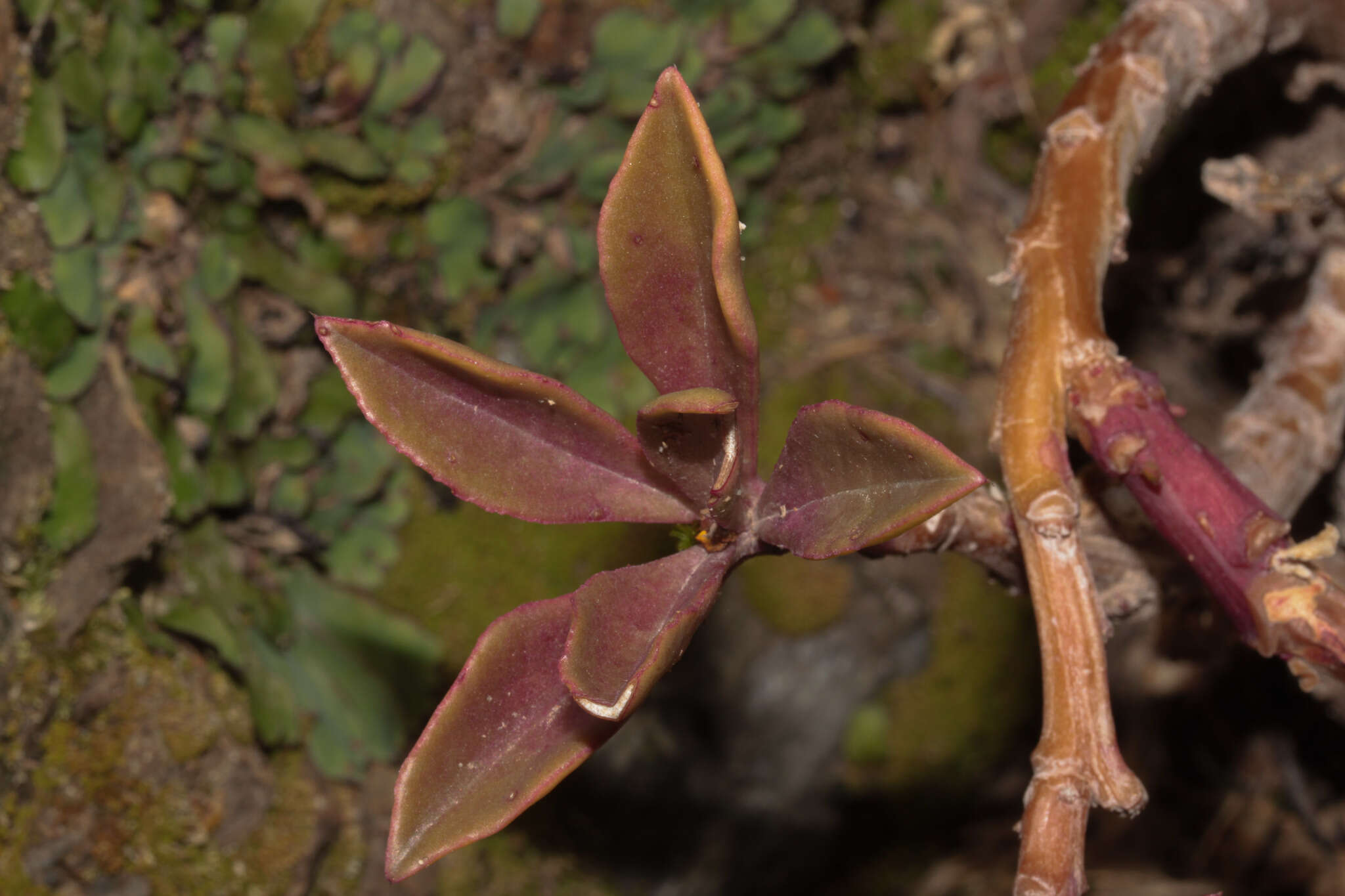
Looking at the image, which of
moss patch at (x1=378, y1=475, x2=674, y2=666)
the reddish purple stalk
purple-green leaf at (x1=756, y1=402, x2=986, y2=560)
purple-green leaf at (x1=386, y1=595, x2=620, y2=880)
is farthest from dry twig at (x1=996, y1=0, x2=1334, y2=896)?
moss patch at (x1=378, y1=475, x2=674, y2=666)

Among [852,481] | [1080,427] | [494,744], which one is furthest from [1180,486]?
[494,744]

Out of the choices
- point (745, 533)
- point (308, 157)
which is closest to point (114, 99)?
point (308, 157)

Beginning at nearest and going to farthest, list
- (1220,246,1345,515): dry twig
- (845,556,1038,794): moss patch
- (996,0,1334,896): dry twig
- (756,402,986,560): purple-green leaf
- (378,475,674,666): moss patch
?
(756,402,986,560): purple-green leaf, (996,0,1334,896): dry twig, (1220,246,1345,515): dry twig, (378,475,674,666): moss patch, (845,556,1038,794): moss patch

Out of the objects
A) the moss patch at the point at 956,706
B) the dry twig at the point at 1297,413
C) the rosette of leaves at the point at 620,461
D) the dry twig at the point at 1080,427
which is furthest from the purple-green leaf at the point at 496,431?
the moss patch at the point at 956,706

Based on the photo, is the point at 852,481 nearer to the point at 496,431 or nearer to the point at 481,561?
the point at 496,431

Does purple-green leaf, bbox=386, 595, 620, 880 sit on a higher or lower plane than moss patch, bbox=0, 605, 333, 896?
higher

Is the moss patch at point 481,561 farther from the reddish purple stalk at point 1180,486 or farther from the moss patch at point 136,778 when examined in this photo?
the reddish purple stalk at point 1180,486

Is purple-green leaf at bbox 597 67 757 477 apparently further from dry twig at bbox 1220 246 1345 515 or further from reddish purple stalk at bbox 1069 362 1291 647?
dry twig at bbox 1220 246 1345 515
